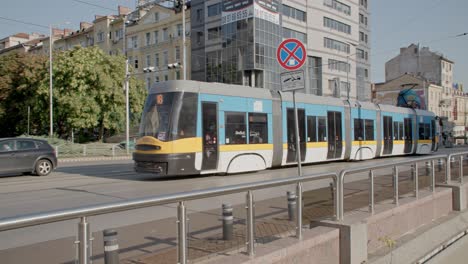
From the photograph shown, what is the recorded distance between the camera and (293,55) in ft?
28.8

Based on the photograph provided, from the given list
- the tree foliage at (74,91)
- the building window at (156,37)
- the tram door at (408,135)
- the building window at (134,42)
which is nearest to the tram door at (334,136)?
the tram door at (408,135)

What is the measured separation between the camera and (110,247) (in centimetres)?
350

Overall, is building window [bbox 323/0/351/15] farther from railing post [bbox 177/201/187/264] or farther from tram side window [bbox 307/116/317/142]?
railing post [bbox 177/201/187/264]

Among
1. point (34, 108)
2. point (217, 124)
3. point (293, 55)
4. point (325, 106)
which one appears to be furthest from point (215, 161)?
point (34, 108)

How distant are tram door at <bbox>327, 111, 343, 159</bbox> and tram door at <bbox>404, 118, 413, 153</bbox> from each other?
7888 mm

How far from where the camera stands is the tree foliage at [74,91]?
4075 cm

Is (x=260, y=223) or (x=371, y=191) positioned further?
(x=371, y=191)

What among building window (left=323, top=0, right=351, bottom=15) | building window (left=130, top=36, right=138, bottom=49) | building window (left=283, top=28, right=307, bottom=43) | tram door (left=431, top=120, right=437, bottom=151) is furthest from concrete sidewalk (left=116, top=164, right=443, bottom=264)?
building window (left=130, top=36, right=138, bottom=49)

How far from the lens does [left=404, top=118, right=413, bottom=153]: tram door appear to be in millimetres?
26242

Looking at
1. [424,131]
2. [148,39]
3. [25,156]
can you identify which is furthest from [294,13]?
[25,156]

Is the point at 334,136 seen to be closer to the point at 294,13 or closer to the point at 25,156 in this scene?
the point at 25,156

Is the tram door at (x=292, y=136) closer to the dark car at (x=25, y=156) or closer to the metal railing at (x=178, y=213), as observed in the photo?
the dark car at (x=25, y=156)

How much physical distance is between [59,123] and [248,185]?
151 feet

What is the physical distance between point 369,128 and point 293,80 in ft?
51.3
